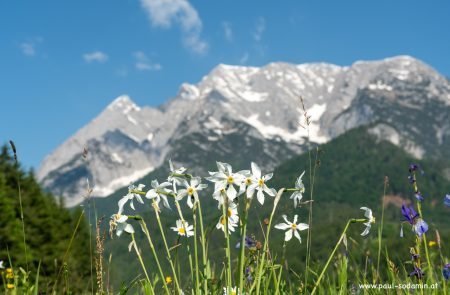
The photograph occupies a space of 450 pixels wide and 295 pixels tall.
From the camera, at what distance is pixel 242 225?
3.32 meters

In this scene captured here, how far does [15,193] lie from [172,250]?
4427 cm

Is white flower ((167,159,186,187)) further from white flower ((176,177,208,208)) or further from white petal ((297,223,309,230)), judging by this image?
white petal ((297,223,309,230))

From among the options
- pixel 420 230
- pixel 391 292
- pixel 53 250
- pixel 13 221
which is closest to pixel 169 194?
pixel 420 230

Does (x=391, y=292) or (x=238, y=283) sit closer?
(x=238, y=283)

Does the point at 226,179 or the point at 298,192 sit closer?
the point at 226,179

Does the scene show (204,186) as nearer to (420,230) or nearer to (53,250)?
(420,230)

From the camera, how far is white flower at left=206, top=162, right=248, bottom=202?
3.40 metres

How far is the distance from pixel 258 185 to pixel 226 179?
0.72 ft

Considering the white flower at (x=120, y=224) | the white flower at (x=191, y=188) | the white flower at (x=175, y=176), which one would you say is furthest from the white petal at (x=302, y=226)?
the white flower at (x=120, y=224)

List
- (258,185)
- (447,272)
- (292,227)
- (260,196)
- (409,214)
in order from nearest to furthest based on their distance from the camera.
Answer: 1. (260,196)
2. (258,185)
3. (447,272)
4. (409,214)
5. (292,227)

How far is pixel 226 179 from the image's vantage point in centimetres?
346

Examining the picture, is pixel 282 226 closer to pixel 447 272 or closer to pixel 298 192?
pixel 298 192

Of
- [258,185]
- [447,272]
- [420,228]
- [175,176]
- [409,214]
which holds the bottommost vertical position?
[447,272]

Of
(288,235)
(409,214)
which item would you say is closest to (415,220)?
(409,214)
